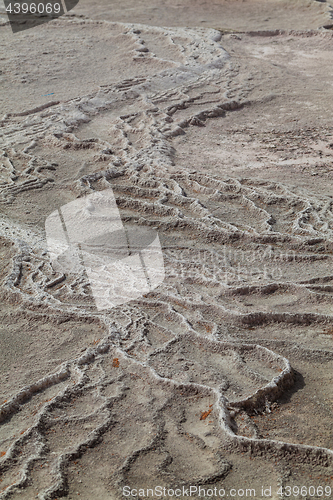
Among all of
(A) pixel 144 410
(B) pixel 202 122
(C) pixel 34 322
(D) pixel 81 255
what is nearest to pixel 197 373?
(A) pixel 144 410

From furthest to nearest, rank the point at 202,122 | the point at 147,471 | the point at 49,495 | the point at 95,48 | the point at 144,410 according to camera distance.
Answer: the point at 95,48
the point at 202,122
the point at 144,410
the point at 147,471
the point at 49,495

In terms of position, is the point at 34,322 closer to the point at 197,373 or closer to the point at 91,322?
the point at 91,322

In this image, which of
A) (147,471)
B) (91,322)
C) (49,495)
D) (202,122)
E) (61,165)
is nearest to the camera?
(49,495)

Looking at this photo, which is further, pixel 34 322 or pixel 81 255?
pixel 81 255

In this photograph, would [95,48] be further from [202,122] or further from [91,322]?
Result: [91,322]

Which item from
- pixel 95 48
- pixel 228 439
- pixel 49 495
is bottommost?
pixel 228 439

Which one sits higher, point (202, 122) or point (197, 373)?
point (202, 122)
